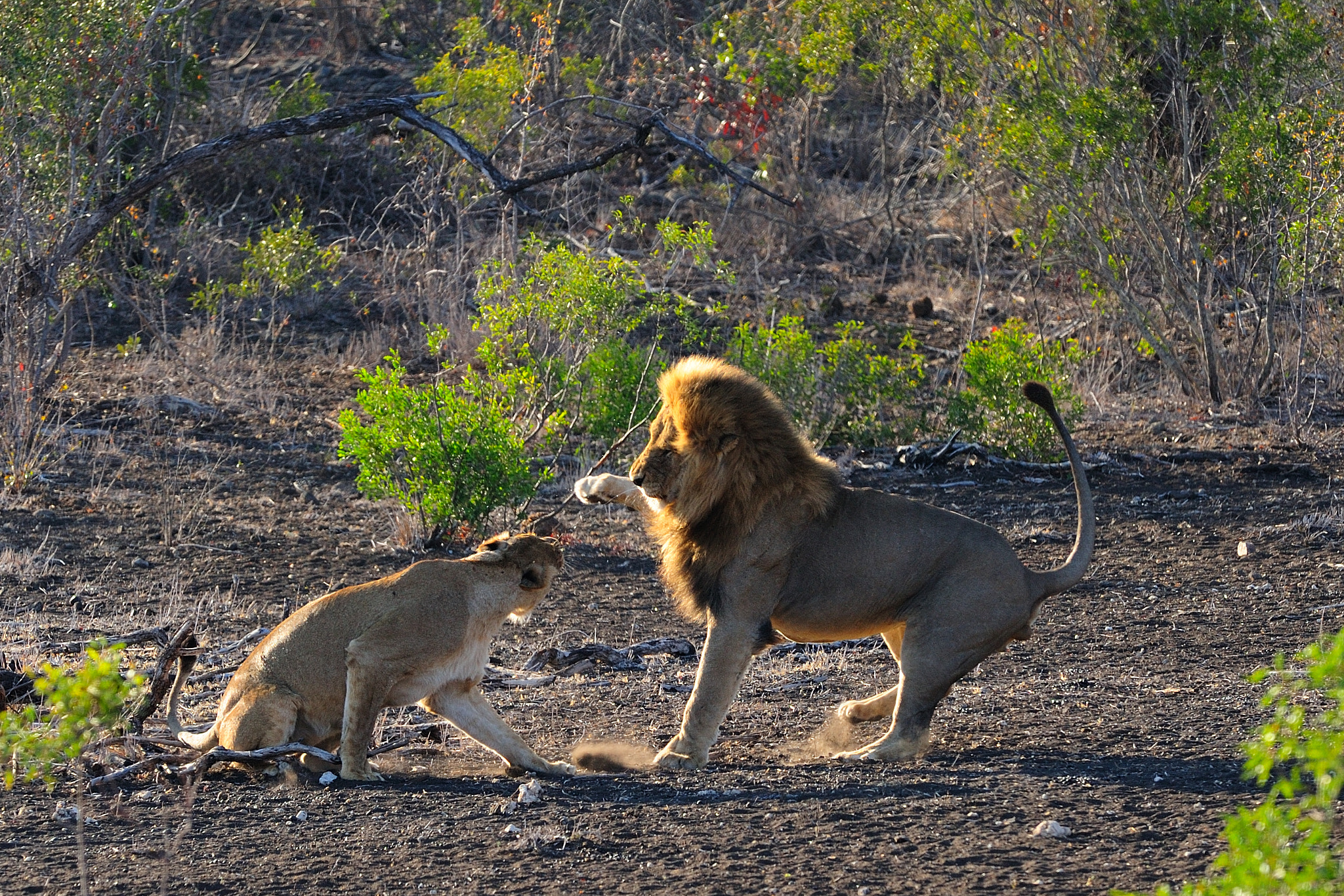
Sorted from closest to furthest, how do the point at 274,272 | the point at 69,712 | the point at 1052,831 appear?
1. the point at 69,712
2. the point at 1052,831
3. the point at 274,272

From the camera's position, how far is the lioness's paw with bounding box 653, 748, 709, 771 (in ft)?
18.7

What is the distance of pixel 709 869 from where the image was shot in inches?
176

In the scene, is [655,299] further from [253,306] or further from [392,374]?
[253,306]

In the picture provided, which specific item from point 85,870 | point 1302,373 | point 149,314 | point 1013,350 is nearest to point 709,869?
point 85,870

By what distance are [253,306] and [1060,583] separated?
12.3 meters

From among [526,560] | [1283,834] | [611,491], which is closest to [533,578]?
[526,560]

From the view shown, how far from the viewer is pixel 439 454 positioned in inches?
389

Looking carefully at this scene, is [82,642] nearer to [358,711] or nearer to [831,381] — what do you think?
[358,711]

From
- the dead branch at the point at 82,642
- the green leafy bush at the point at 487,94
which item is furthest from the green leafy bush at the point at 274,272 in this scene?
the dead branch at the point at 82,642

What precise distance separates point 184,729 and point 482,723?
1.25m

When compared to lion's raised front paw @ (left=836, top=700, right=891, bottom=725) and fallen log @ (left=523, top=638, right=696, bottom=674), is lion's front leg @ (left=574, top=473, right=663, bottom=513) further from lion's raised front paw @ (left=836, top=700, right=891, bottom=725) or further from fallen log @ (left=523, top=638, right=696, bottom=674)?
fallen log @ (left=523, top=638, right=696, bottom=674)

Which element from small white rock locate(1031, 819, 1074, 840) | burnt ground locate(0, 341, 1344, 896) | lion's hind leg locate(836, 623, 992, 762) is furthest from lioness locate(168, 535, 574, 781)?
small white rock locate(1031, 819, 1074, 840)

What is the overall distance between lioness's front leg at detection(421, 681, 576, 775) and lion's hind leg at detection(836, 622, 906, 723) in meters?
1.27

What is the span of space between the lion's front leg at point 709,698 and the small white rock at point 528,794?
60cm
